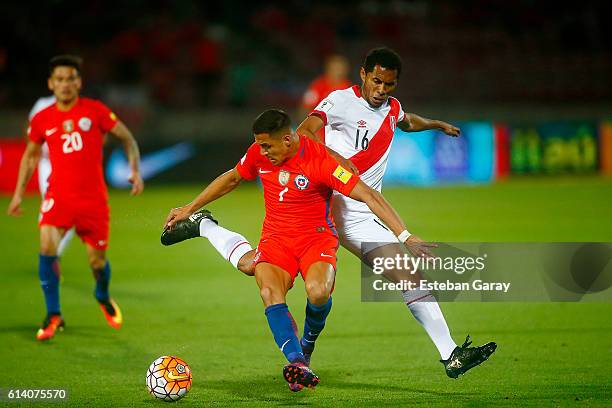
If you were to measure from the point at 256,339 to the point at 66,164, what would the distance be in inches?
78.3

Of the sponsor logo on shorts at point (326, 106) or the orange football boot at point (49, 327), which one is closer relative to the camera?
the sponsor logo on shorts at point (326, 106)

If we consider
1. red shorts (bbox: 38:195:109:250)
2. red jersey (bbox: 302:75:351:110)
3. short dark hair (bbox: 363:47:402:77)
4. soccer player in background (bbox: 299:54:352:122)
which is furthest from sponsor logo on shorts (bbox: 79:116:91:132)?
red jersey (bbox: 302:75:351:110)

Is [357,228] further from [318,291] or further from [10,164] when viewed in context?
[10,164]

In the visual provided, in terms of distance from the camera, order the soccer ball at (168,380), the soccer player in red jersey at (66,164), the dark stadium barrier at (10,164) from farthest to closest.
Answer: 1. the dark stadium barrier at (10,164)
2. the soccer player in red jersey at (66,164)
3. the soccer ball at (168,380)

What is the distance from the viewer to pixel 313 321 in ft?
20.4

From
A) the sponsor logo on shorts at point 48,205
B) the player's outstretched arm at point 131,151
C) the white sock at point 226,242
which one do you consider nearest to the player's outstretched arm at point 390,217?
the white sock at point 226,242

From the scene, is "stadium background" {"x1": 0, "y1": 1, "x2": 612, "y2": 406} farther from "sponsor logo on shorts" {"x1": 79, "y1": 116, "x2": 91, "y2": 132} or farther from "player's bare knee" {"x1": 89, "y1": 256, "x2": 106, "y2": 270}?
"sponsor logo on shorts" {"x1": 79, "y1": 116, "x2": 91, "y2": 132}

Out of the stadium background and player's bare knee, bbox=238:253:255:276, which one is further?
the stadium background

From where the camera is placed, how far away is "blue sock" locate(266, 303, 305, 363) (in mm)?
5566

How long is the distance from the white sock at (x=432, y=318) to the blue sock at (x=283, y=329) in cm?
86

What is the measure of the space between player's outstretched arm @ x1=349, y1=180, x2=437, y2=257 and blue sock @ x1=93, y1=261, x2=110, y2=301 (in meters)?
3.05

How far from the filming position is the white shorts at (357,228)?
634 centimetres

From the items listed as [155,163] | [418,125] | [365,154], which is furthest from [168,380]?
[155,163]

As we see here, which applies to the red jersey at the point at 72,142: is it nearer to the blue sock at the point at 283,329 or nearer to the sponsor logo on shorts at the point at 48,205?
the sponsor logo on shorts at the point at 48,205
